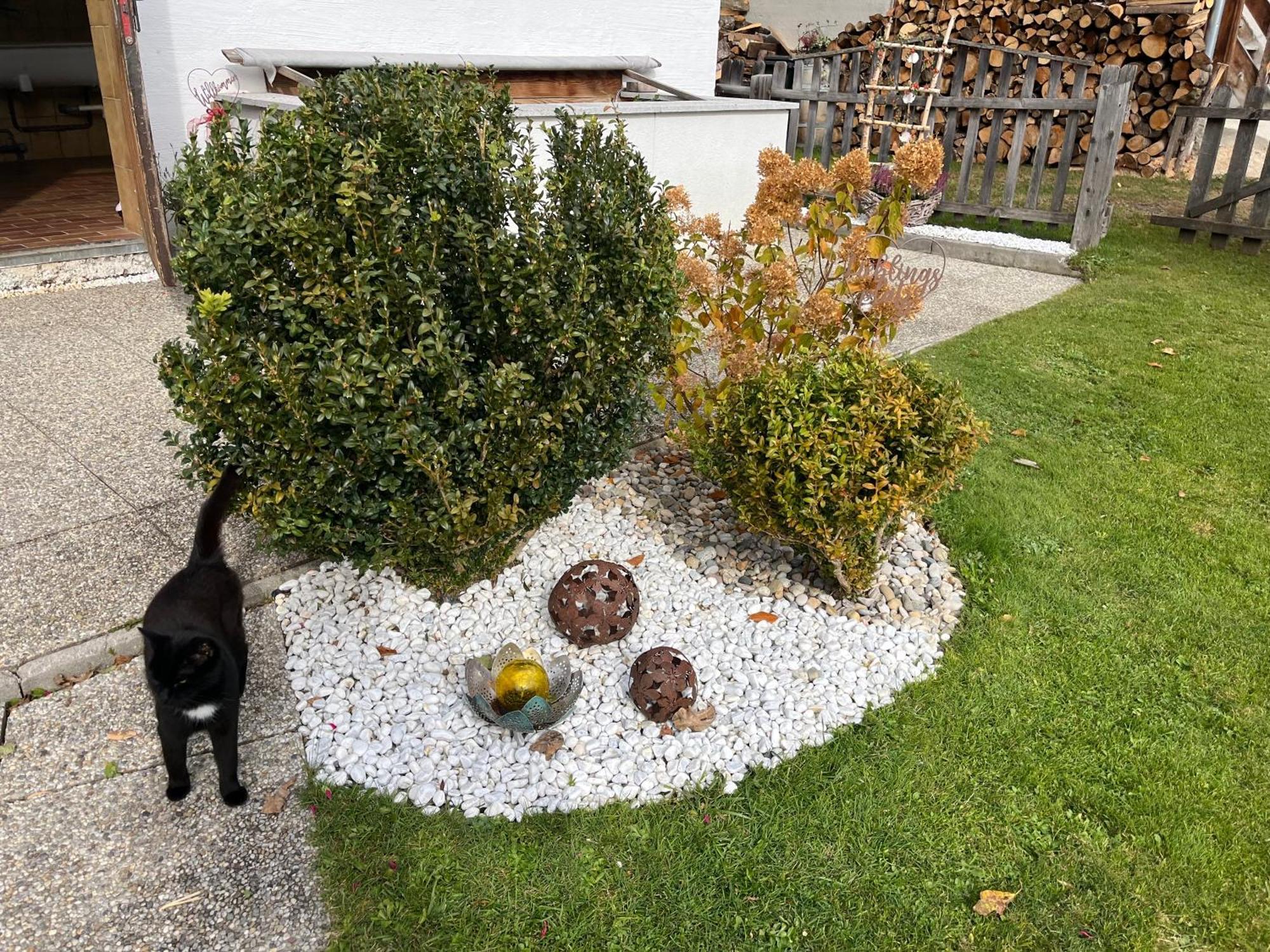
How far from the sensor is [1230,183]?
9141mm

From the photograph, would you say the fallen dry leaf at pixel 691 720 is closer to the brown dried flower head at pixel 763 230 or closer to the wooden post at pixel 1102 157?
the brown dried flower head at pixel 763 230

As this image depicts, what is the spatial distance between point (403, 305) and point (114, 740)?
171 cm

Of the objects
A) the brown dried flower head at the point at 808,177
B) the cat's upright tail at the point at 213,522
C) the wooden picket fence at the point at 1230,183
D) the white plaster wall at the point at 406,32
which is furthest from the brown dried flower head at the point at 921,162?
the wooden picket fence at the point at 1230,183

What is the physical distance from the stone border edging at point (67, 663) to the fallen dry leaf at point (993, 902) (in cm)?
278

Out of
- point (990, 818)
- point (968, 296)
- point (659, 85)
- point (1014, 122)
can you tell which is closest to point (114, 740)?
point (990, 818)

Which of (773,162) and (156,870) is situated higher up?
(773,162)

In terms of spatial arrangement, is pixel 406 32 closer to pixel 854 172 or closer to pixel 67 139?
pixel 854 172

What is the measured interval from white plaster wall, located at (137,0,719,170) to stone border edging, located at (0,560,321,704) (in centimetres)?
506

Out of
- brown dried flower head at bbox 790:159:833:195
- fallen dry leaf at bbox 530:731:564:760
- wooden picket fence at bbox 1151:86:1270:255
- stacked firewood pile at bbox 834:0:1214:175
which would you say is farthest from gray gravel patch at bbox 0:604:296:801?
stacked firewood pile at bbox 834:0:1214:175

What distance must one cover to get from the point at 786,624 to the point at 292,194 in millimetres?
2381

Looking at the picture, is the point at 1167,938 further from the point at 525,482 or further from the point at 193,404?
the point at 193,404

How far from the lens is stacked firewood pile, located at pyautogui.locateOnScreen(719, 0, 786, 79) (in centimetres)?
1611

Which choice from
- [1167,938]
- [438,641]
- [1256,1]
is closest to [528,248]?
[438,641]

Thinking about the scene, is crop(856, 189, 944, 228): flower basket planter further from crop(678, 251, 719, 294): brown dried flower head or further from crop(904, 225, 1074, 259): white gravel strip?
crop(678, 251, 719, 294): brown dried flower head
